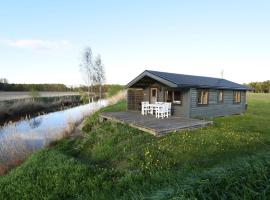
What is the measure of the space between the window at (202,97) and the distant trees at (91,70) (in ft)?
77.2

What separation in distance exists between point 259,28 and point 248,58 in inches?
291

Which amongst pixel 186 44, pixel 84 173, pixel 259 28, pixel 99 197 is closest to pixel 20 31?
pixel 186 44

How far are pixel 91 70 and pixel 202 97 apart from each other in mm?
26036

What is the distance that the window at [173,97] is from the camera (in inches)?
511

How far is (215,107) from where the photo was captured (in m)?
14.3

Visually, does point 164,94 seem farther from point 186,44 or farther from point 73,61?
point 73,61

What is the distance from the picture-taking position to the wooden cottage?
1227 centimetres

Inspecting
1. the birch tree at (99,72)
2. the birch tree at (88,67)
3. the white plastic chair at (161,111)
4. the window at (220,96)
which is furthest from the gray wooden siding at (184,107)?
the birch tree at (99,72)

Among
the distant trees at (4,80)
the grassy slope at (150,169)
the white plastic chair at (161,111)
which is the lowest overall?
the grassy slope at (150,169)

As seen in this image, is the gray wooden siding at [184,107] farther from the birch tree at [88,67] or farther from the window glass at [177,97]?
the birch tree at [88,67]

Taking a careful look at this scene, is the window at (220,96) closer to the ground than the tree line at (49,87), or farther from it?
closer to the ground

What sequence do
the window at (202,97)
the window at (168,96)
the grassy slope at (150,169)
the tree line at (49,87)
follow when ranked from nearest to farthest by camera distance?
the grassy slope at (150,169)
the window at (202,97)
the window at (168,96)
the tree line at (49,87)

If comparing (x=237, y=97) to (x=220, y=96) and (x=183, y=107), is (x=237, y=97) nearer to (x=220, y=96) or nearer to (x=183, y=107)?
(x=220, y=96)

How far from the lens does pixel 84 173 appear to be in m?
5.52
